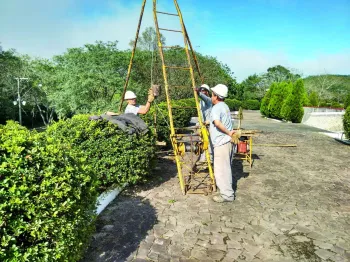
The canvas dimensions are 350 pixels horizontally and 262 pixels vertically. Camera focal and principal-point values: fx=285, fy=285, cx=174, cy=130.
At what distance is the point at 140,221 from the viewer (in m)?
4.30

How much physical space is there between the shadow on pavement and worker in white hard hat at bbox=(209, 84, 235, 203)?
1.37m

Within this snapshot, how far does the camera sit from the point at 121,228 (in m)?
4.07

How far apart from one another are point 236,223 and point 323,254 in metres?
1.21

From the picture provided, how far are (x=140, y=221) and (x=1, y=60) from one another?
33535 mm

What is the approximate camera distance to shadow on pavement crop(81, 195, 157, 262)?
135 inches

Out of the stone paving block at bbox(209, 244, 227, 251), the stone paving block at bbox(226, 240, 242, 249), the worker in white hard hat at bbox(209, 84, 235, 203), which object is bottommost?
the stone paving block at bbox(226, 240, 242, 249)

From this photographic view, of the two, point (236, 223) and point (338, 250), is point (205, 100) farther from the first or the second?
point (338, 250)

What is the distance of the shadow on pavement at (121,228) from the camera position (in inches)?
135

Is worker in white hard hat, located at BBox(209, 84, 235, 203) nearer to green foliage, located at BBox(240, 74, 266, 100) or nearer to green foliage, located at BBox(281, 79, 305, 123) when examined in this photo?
green foliage, located at BBox(281, 79, 305, 123)

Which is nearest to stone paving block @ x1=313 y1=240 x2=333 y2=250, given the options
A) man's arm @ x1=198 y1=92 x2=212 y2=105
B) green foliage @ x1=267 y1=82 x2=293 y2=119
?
man's arm @ x1=198 y1=92 x2=212 y2=105

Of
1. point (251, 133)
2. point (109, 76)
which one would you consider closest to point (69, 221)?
point (251, 133)

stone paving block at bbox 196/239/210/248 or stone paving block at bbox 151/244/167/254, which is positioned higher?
stone paving block at bbox 151/244/167/254

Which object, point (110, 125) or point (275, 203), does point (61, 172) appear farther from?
point (275, 203)

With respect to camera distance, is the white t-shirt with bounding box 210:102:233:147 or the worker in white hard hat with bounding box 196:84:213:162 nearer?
the white t-shirt with bounding box 210:102:233:147
